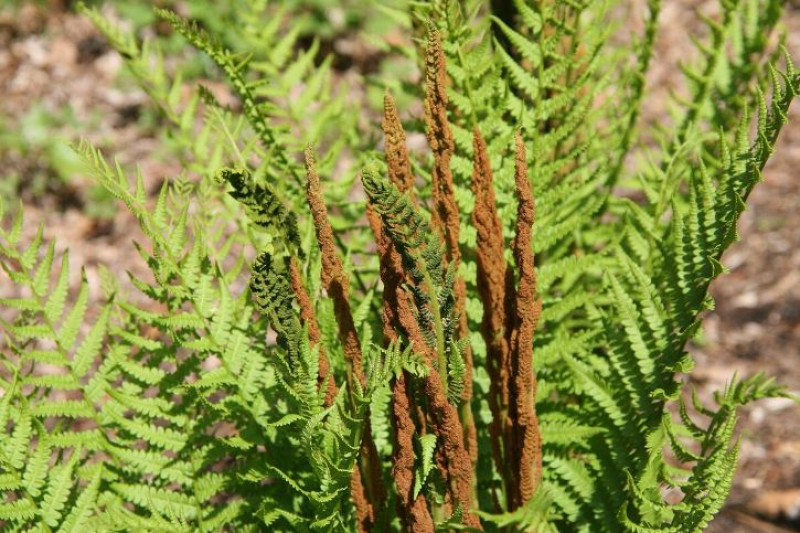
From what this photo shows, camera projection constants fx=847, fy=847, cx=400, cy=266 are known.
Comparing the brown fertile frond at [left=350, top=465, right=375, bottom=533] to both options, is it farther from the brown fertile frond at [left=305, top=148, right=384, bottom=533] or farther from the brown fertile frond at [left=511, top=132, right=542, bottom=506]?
the brown fertile frond at [left=511, top=132, right=542, bottom=506]

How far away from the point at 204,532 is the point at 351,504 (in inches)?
9.0

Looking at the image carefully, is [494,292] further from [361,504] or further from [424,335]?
[361,504]

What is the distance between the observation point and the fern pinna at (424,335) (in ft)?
3.20

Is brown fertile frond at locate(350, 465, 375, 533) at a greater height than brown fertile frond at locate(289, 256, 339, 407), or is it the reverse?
brown fertile frond at locate(289, 256, 339, 407)

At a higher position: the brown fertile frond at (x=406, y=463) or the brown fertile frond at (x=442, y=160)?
the brown fertile frond at (x=442, y=160)

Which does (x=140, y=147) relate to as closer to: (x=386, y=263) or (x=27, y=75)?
(x=27, y=75)

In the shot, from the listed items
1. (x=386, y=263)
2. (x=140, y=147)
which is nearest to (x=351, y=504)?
(x=386, y=263)

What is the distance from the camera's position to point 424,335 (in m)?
0.96

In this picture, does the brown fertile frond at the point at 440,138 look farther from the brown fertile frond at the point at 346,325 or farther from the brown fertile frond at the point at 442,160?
the brown fertile frond at the point at 346,325

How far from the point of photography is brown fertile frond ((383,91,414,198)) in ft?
3.11

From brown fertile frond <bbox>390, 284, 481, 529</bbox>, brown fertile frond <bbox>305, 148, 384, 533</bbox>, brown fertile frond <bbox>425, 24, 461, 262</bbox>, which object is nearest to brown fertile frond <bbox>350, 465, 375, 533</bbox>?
brown fertile frond <bbox>305, 148, 384, 533</bbox>

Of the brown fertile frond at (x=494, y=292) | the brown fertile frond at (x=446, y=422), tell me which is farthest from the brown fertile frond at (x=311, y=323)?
the brown fertile frond at (x=494, y=292)

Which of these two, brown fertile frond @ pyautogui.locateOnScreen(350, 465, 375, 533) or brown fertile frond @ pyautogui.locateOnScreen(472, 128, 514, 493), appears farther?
brown fertile frond @ pyautogui.locateOnScreen(350, 465, 375, 533)

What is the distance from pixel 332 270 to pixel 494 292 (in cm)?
22
